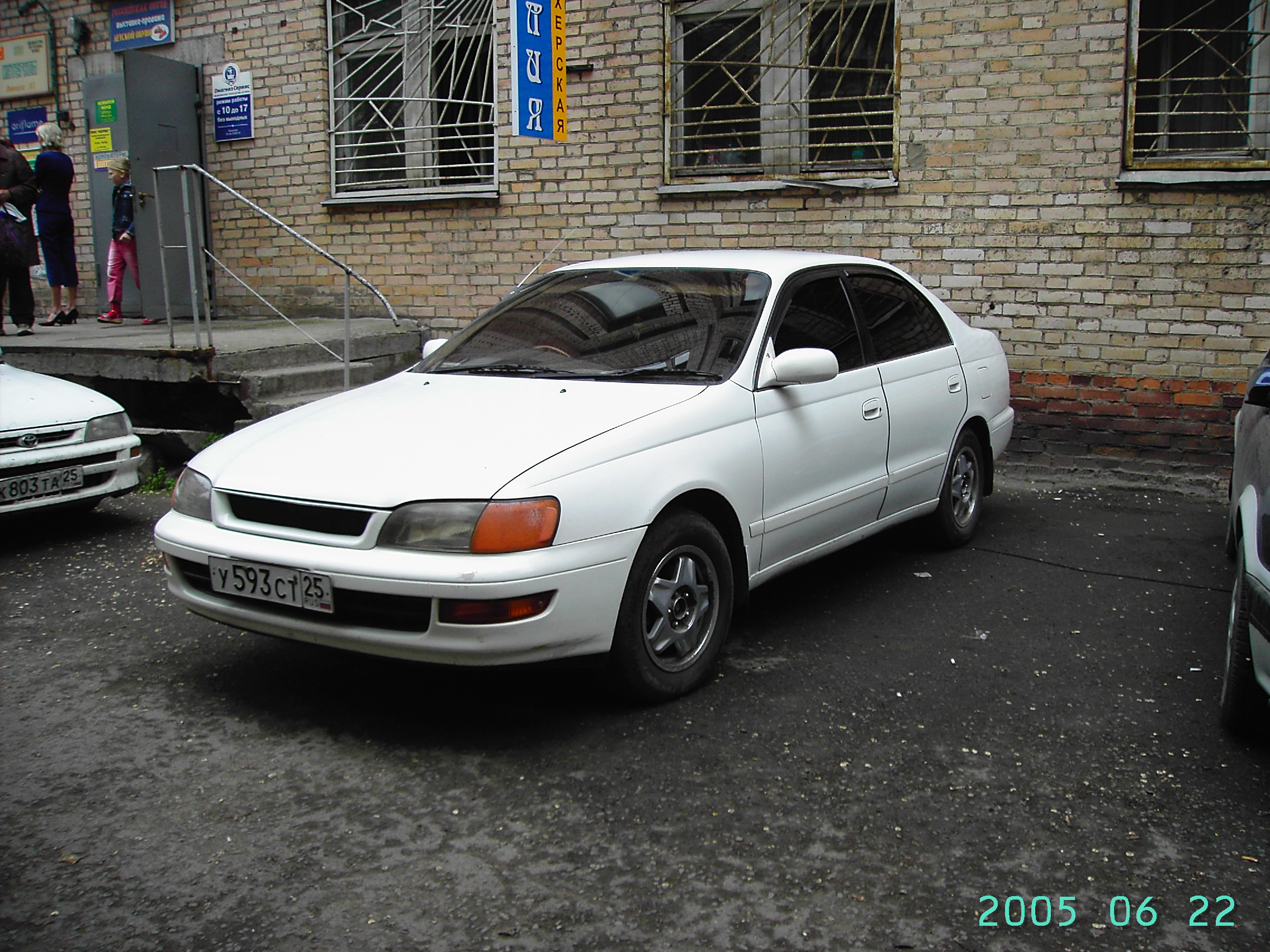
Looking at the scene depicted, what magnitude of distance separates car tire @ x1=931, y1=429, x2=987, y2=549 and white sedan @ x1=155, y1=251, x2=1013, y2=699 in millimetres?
367

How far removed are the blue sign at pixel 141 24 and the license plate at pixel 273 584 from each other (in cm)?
913

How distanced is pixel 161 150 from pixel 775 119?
19.0ft

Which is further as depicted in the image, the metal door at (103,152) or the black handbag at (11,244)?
the metal door at (103,152)

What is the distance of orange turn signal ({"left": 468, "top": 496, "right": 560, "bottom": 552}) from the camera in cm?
329

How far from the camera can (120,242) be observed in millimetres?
10398

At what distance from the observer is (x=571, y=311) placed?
184 inches

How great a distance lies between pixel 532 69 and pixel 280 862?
6989mm

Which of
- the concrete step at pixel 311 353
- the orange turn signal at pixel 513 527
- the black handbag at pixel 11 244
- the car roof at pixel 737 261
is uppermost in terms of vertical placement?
the black handbag at pixel 11 244

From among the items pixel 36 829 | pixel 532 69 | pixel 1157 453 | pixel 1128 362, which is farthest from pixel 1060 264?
pixel 36 829

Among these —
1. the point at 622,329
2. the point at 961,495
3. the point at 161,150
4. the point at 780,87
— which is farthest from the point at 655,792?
the point at 161,150

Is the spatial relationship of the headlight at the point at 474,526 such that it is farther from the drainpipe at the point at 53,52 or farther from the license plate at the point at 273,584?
the drainpipe at the point at 53,52

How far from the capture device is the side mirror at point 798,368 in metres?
4.19

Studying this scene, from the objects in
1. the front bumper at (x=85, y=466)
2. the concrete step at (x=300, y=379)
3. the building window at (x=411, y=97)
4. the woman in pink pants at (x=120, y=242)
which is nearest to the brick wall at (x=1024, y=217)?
the building window at (x=411, y=97)

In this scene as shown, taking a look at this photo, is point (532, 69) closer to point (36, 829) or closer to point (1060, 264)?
point (1060, 264)
